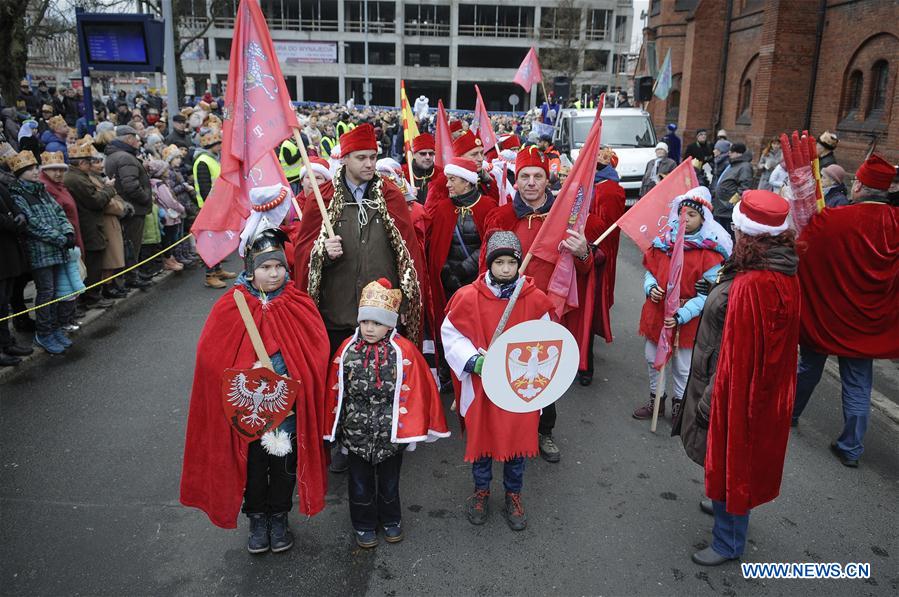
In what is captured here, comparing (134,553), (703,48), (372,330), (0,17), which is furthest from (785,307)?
(703,48)

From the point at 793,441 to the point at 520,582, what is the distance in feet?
9.83

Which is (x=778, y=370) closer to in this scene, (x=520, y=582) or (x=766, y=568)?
(x=766, y=568)

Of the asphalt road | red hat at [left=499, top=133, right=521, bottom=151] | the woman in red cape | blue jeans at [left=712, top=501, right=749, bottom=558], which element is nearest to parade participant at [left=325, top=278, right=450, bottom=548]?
the woman in red cape

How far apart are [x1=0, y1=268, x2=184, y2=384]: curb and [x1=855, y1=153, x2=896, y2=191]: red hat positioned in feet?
24.5

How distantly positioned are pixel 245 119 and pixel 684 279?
136 inches

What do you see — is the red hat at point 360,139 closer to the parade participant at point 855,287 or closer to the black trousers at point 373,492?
the black trousers at point 373,492

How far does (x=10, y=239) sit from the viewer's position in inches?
245

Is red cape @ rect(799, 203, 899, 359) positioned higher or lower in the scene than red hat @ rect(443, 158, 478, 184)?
lower

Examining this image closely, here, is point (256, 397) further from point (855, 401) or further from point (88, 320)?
point (88, 320)

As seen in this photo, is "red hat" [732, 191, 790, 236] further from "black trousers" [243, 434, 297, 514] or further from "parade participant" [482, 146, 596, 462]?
"black trousers" [243, 434, 297, 514]

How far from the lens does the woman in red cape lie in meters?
3.49

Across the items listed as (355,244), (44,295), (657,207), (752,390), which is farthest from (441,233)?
(44,295)

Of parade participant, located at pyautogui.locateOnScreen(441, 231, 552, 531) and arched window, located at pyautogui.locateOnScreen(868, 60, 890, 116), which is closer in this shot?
parade participant, located at pyautogui.locateOnScreen(441, 231, 552, 531)

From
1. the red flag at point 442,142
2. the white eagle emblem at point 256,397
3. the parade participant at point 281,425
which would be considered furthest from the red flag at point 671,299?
Result: the red flag at point 442,142
